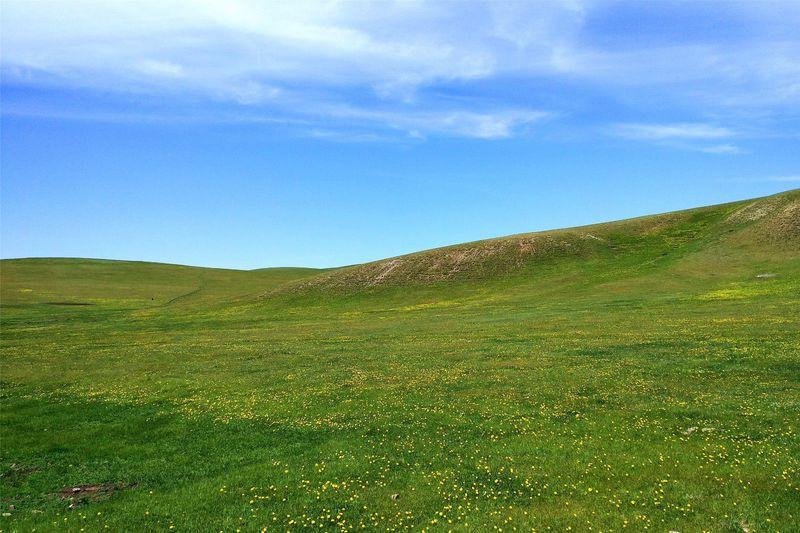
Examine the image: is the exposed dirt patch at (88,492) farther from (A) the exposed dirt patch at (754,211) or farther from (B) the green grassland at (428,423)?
(A) the exposed dirt patch at (754,211)

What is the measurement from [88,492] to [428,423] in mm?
12763

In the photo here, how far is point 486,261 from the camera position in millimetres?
111562

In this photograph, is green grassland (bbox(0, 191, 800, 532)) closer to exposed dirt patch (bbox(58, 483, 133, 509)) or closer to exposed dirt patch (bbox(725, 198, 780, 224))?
exposed dirt patch (bbox(58, 483, 133, 509))

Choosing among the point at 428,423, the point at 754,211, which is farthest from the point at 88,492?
the point at 754,211

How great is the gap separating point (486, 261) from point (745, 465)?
96.0m

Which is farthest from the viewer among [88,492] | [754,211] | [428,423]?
[754,211]

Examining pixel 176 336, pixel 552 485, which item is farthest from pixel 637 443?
pixel 176 336

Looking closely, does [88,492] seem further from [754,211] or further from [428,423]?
[754,211]

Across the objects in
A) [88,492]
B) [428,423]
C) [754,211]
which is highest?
[754,211]

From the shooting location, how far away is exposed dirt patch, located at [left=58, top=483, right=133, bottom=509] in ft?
54.9

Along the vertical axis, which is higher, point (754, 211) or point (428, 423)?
point (754, 211)

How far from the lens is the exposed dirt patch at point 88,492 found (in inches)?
658

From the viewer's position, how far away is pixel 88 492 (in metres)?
17.4

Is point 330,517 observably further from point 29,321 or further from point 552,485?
point 29,321
